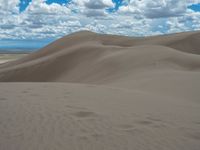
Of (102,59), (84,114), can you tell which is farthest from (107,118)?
(102,59)

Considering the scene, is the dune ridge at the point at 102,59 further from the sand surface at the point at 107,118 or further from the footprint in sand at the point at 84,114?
the footprint in sand at the point at 84,114

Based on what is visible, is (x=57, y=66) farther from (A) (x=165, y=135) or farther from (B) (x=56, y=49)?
(A) (x=165, y=135)

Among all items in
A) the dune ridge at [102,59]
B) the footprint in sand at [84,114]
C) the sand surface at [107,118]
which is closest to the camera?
the sand surface at [107,118]

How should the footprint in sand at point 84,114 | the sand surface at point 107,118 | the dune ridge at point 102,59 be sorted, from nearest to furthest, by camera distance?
the sand surface at point 107,118 < the footprint in sand at point 84,114 < the dune ridge at point 102,59

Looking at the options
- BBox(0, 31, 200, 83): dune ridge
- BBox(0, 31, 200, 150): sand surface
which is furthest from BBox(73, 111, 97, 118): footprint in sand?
BBox(0, 31, 200, 83): dune ridge

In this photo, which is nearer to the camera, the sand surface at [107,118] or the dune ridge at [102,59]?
the sand surface at [107,118]

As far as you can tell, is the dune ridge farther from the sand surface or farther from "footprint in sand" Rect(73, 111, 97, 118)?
"footprint in sand" Rect(73, 111, 97, 118)

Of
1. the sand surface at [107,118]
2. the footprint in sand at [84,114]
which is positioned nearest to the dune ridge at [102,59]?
the sand surface at [107,118]

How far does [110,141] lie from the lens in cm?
353

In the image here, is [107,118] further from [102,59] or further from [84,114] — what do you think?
[102,59]

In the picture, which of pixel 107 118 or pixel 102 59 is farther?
pixel 102 59

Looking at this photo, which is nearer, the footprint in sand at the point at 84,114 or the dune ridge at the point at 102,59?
the footprint in sand at the point at 84,114

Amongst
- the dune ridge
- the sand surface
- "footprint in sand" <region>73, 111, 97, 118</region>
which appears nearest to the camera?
the sand surface

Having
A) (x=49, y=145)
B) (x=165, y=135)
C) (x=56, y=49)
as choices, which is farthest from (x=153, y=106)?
(x=56, y=49)
